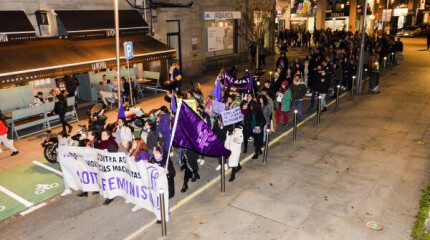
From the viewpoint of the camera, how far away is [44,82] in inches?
Result: 641

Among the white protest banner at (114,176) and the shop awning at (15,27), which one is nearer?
the white protest banner at (114,176)

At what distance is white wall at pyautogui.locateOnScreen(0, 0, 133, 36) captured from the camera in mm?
14289

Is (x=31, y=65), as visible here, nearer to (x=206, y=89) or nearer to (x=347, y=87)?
(x=206, y=89)

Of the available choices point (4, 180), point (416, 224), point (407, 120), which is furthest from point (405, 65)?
point (4, 180)

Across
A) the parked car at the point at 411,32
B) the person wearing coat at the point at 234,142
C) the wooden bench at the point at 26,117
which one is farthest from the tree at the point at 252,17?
the parked car at the point at 411,32

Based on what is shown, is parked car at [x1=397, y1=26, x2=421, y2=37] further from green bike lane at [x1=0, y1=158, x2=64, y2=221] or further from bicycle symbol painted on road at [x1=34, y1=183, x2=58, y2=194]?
bicycle symbol painted on road at [x1=34, y1=183, x2=58, y2=194]

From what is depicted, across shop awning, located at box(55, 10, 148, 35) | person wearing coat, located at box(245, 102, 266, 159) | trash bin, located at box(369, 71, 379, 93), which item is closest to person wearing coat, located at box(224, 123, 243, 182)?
person wearing coat, located at box(245, 102, 266, 159)

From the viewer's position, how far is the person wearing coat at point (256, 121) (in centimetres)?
1028

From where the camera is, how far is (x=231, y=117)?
30.3 feet

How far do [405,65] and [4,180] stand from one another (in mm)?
28042

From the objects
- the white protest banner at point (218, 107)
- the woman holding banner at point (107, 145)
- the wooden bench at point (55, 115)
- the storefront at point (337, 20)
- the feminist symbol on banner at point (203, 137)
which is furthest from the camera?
the storefront at point (337, 20)

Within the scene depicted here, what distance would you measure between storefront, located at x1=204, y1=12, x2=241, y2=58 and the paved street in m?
15.0

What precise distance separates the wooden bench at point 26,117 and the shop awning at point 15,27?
2.97 metres

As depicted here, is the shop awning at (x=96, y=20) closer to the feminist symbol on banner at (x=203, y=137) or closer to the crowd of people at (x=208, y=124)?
Answer: the crowd of people at (x=208, y=124)
